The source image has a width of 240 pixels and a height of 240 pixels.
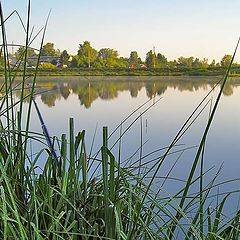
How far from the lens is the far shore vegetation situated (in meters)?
0.58

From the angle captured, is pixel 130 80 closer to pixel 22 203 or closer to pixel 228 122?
pixel 228 122

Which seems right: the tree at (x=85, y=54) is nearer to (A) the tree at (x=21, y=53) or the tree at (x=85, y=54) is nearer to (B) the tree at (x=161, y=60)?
(B) the tree at (x=161, y=60)

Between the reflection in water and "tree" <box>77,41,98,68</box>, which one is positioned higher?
"tree" <box>77,41,98,68</box>

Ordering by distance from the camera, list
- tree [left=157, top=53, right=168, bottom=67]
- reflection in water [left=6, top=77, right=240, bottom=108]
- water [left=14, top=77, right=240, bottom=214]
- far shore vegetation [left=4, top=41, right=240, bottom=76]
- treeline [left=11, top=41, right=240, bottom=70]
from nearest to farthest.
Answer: far shore vegetation [left=4, top=41, right=240, bottom=76] < treeline [left=11, top=41, right=240, bottom=70] < water [left=14, top=77, right=240, bottom=214] < tree [left=157, top=53, right=168, bottom=67] < reflection in water [left=6, top=77, right=240, bottom=108]

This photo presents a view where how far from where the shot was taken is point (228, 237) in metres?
0.40

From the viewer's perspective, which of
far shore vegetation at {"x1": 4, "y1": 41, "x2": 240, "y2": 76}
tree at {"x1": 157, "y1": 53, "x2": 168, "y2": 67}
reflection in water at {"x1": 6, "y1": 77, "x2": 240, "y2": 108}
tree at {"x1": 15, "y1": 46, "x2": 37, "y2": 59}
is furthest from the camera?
reflection in water at {"x1": 6, "y1": 77, "x2": 240, "y2": 108}

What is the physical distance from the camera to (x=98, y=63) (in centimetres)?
170

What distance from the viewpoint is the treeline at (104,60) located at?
0.84 m

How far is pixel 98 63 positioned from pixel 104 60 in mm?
329

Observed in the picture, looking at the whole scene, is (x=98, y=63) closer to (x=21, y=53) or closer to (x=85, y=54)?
(x=85, y=54)

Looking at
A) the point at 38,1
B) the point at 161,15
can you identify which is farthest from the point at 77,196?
the point at 161,15

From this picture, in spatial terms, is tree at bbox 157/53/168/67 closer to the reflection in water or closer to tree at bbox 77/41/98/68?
the reflection in water

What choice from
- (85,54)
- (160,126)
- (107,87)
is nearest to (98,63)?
(85,54)

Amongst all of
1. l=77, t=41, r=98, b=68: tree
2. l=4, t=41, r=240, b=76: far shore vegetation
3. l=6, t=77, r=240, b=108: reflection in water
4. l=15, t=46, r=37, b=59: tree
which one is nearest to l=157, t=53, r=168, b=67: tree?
l=4, t=41, r=240, b=76: far shore vegetation
